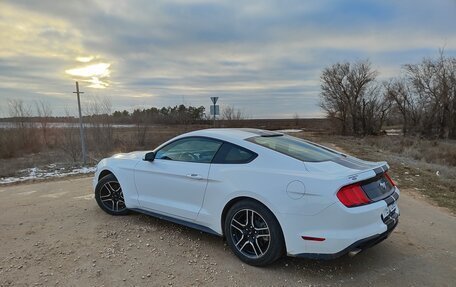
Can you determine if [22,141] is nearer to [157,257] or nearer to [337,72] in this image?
[157,257]

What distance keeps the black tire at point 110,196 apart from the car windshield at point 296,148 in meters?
2.44

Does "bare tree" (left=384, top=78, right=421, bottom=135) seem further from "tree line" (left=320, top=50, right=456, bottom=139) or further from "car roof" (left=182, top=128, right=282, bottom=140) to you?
"car roof" (left=182, top=128, right=282, bottom=140)

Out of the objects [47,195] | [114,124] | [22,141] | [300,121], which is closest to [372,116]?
[300,121]

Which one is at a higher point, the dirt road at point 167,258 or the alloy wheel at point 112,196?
the alloy wheel at point 112,196

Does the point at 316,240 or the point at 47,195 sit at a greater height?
the point at 316,240

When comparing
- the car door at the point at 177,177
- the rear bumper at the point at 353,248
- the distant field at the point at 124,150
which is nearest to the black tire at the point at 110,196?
the car door at the point at 177,177

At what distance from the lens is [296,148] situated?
409 centimetres

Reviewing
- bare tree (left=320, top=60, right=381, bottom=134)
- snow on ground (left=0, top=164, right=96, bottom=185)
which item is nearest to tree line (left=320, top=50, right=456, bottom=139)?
bare tree (left=320, top=60, right=381, bottom=134)

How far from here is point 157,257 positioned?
3850 mm

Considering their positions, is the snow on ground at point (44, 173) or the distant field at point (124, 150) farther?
the snow on ground at point (44, 173)

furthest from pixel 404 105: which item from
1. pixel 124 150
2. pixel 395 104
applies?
pixel 124 150

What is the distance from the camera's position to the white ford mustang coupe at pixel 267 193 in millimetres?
3158

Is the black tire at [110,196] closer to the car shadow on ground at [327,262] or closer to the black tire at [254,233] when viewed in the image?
the car shadow on ground at [327,262]

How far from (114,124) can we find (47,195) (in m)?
12.0
